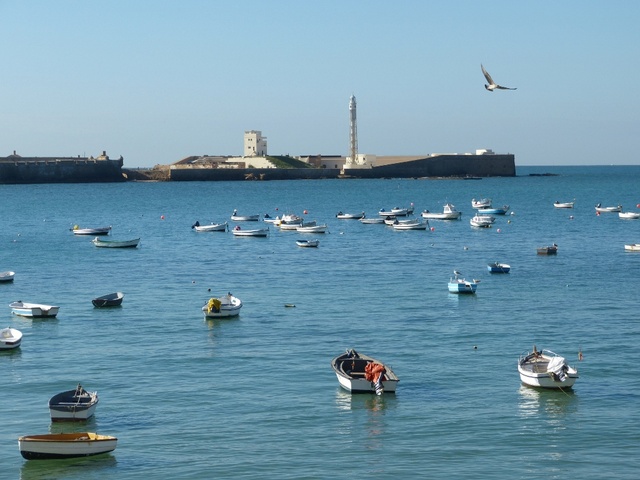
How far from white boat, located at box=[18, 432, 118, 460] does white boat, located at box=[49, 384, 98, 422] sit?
3118 millimetres

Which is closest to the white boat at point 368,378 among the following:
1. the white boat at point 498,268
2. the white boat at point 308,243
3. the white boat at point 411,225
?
the white boat at point 498,268

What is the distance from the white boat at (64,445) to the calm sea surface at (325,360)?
0.33 meters

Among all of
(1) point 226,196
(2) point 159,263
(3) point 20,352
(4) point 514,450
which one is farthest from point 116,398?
(1) point 226,196

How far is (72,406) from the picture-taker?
32.1 meters

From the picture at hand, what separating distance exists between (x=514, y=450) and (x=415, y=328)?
17484 mm

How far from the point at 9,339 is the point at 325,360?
1273 cm

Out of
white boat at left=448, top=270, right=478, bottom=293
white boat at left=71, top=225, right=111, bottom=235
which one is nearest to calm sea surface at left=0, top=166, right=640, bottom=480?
white boat at left=448, top=270, right=478, bottom=293

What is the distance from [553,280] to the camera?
2495 inches

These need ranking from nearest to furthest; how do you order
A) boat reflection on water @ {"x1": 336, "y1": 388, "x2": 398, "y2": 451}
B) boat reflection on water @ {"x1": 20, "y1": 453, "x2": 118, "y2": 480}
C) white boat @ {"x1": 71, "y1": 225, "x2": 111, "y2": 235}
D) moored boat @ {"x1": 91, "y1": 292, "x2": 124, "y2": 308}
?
boat reflection on water @ {"x1": 20, "y1": 453, "x2": 118, "y2": 480} < boat reflection on water @ {"x1": 336, "y1": 388, "x2": 398, "y2": 451} < moored boat @ {"x1": 91, "y1": 292, "x2": 124, "y2": 308} < white boat @ {"x1": 71, "y1": 225, "x2": 111, "y2": 235}

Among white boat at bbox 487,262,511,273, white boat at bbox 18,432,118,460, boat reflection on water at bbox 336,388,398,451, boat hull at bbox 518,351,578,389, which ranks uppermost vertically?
white boat at bbox 487,262,511,273

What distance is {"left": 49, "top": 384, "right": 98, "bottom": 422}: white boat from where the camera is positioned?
32.2 m

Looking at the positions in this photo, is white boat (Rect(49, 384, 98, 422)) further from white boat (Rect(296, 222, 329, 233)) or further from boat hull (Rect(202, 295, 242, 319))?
white boat (Rect(296, 222, 329, 233))

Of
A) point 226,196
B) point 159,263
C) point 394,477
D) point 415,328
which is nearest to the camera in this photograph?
point 394,477

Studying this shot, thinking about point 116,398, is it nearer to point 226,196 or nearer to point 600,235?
point 600,235
